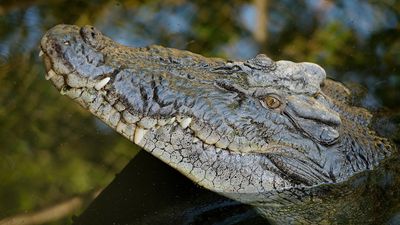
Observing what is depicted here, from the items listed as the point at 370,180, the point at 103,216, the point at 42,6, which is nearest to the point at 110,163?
the point at 103,216

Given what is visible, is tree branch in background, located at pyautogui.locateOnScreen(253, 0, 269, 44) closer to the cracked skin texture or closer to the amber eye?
the cracked skin texture

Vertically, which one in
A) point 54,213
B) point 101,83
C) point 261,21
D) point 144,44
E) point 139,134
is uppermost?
point 261,21

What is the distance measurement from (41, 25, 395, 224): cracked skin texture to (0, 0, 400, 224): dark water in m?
0.28

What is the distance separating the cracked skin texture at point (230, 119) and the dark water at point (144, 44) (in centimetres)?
28

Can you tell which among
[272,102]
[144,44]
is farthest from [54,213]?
[144,44]

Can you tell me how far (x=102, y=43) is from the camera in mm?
3699

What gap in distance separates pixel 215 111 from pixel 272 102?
1.15ft

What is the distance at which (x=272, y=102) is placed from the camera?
3777mm

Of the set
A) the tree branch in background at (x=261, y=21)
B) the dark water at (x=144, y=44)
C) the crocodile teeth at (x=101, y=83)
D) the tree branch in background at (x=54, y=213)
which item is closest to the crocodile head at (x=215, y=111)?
the crocodile teeth at (x=101, y=83)

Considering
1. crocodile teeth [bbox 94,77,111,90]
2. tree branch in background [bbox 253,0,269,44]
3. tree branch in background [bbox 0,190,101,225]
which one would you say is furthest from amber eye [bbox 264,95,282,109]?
tree branch in background [bbox 253,0,269,44]

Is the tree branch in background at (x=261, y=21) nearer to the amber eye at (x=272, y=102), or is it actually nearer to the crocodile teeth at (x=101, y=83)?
the amber eye at (x=272, y=102)

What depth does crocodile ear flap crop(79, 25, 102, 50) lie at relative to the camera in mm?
3641

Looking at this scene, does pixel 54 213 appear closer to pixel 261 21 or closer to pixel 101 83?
pixel 101 83

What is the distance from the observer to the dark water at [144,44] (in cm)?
404
